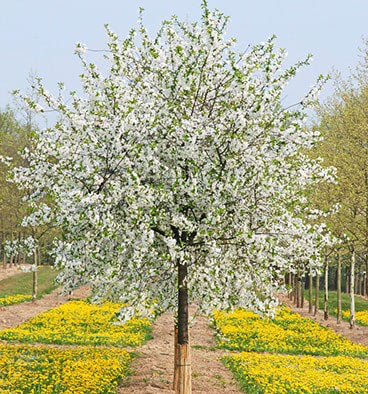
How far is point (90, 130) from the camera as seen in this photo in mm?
10961

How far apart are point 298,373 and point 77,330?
1045 cm

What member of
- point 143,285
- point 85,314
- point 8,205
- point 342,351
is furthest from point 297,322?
point 8,205

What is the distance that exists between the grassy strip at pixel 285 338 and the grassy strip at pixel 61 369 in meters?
4.39

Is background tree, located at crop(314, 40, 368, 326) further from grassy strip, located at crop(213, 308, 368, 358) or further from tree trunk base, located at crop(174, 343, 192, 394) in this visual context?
tree trunk base, located at crop(174, 343, 192, 394)

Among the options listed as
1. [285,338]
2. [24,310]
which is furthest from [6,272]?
[285,338]

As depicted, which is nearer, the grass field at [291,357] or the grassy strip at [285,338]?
the grass field at [291,357]

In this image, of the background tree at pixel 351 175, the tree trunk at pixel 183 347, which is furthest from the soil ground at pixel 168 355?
the background tree at pixel 351 175

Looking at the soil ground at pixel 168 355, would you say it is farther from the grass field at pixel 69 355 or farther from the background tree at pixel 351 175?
the background tree at pixel 351 175

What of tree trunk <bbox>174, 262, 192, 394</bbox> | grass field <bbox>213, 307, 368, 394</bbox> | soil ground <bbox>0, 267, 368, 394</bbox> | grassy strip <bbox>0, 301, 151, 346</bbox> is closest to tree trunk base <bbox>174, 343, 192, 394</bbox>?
tree trunk <bbox>174, 262, 192, 394</bbox>

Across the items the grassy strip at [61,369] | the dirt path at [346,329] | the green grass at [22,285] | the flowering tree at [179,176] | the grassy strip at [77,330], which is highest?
the flowering tree at [179,176]

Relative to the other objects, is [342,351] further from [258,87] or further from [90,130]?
[90,130]

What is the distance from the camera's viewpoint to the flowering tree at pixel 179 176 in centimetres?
1047

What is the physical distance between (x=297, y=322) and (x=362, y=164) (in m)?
8.60

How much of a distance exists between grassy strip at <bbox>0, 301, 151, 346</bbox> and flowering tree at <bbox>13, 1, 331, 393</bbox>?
6.65 metres
